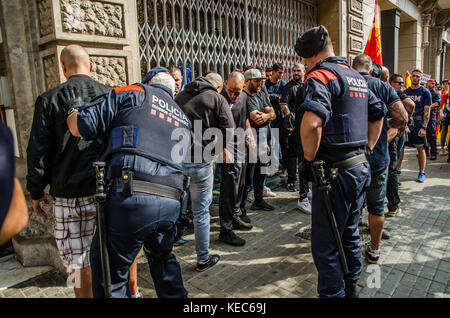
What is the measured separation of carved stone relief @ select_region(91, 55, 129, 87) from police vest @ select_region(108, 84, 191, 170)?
134 centimetres

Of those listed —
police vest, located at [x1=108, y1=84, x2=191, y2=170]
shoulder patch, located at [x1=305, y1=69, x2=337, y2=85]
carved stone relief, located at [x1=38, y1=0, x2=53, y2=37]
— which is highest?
carved stone relief, located at [x1=38, y1=0, x2=53, y2=37]

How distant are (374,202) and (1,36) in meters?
4.09

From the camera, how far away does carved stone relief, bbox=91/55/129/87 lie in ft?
10.7

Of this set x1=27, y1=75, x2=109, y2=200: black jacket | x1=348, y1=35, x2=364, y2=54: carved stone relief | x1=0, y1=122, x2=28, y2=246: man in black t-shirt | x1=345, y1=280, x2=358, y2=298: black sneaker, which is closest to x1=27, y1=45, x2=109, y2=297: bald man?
x1=27, y1=75, x2=109, y2=200: black jacket

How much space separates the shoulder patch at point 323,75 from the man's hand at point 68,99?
5.54ft

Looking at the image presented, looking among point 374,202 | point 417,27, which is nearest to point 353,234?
point 374,202

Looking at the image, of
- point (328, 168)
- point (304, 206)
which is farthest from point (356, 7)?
point (328, 168)

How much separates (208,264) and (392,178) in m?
2.81

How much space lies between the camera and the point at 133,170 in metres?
1.95

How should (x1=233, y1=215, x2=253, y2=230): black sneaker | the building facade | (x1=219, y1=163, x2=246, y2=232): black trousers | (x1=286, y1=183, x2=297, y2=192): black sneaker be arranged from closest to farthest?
1. the building facade
2. (x1=219, y1=163, x2=246, y2=232): black trousers
3. (x1=233, y1=215, x2=253, y2=230): black sneaker
4. (x1=286, y1=183, x2=297, y2=192): black sneaker

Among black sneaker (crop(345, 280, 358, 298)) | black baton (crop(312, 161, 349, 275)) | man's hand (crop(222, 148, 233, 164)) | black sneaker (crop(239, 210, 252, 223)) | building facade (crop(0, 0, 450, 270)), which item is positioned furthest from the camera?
black sneaker (crop(239, 210, 252, 223))

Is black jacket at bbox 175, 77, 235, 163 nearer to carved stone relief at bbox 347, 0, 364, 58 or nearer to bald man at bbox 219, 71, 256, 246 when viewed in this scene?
bald man at bbox 219, 71, 256, 246
